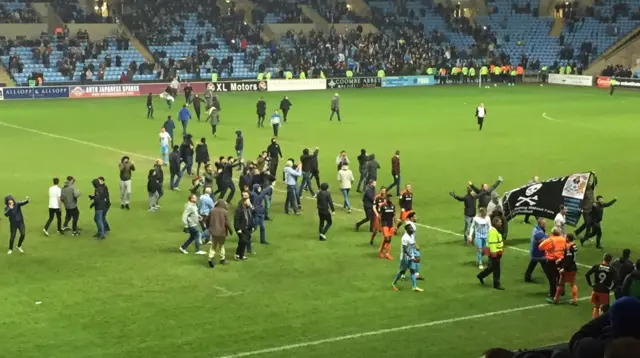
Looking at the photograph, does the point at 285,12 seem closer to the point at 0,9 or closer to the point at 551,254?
the point at 0,9

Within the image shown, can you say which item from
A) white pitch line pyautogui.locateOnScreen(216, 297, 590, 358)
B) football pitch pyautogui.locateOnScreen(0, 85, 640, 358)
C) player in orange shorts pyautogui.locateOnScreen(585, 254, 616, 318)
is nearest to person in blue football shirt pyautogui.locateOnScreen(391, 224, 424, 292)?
football pitch pyautogui.locateOnScreen(0, 85, 640, 358)

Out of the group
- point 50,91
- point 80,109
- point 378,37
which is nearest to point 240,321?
point 80,109

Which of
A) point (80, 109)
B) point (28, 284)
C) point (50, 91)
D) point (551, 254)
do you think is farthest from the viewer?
point (50, 91)

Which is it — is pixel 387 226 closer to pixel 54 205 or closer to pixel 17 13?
pixel 54 205

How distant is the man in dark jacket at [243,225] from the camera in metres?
20.4

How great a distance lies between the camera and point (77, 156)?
118ft

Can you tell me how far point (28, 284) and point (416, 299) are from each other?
824 centimetres

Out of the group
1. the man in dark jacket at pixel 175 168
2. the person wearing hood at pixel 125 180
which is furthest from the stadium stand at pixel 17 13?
the person wearing hood at pixel 125 180

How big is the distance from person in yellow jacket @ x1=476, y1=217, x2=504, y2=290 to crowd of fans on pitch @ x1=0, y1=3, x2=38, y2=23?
59063 millimetres

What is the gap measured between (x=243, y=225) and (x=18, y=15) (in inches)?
2198

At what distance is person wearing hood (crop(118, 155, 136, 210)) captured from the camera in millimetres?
26172

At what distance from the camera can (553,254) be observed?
17328 mm

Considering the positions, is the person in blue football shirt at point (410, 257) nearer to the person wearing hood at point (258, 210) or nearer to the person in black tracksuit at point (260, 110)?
the person wearing hood at point (258, 210)

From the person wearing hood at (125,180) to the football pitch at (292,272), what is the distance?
0.52 m
